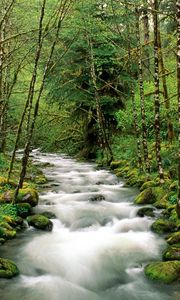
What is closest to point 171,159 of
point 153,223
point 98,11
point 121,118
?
point 121,118

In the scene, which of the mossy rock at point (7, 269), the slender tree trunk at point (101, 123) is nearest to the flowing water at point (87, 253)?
the mossy rock at point (7, 269)

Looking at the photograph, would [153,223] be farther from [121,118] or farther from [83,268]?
[121,118]

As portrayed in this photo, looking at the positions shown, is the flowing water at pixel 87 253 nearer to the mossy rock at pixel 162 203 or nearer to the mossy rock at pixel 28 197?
the mossy rock at pixel 28 197

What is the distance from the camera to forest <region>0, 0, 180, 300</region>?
36.5ft

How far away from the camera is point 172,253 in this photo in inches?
341

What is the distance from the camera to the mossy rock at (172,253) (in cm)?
852

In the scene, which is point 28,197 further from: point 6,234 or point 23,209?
point 6,234

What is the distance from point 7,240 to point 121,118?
11.2 m

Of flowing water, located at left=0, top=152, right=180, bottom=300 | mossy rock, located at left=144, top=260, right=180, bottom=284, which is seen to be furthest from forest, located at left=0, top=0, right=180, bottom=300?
flowing water, located at left=0, top=152, right=180, bottom=300

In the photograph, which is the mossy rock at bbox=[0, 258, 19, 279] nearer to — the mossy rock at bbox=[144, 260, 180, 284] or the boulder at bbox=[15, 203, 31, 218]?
the mossy rock at bbox=[144, 260, 180, 284]

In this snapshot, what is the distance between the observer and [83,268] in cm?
893

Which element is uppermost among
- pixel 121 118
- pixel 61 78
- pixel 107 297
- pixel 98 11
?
pixel 98 11

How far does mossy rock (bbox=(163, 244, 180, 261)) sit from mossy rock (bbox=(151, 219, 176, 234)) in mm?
1475

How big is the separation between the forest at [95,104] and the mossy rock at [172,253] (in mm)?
25
